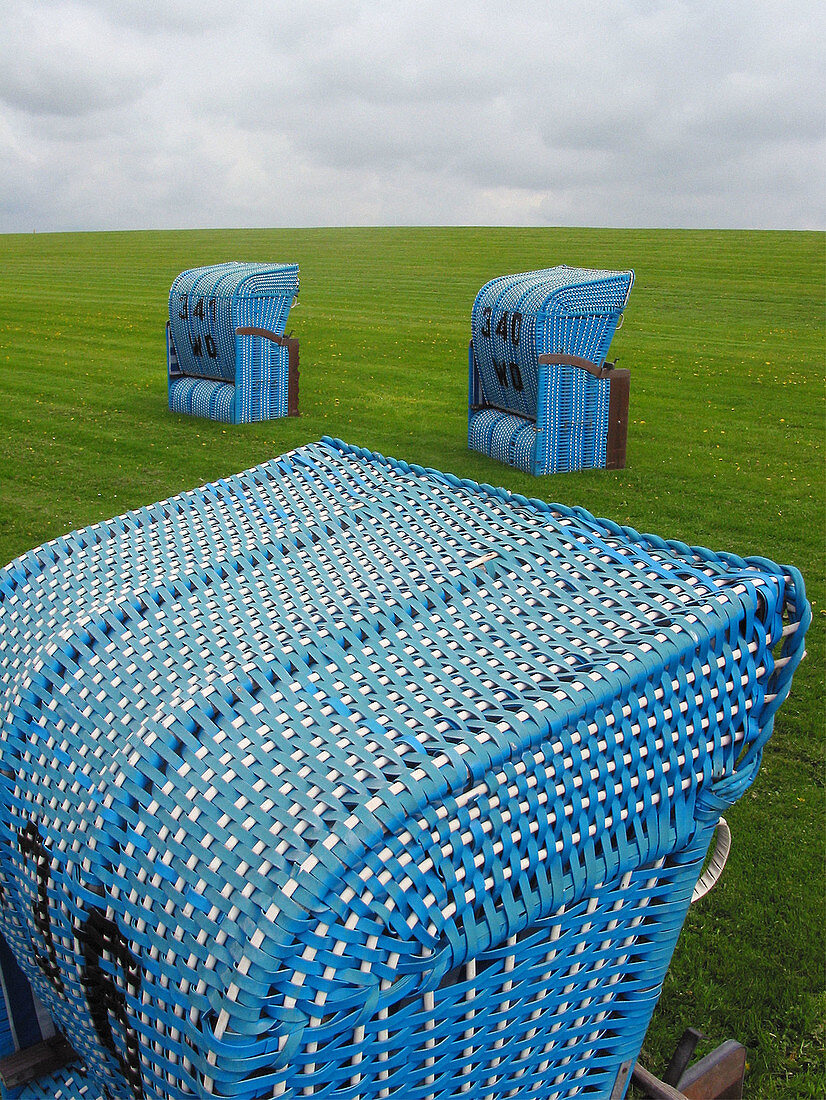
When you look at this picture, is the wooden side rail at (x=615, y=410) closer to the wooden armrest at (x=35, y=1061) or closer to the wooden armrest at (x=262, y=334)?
the wooden armrest at (x=262, y=334)

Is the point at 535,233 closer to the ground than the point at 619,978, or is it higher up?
higher up

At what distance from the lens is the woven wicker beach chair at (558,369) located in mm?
10727

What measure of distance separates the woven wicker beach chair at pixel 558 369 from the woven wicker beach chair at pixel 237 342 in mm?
3451

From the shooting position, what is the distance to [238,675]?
206 centimetres

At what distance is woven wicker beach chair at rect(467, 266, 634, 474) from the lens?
35.2ft

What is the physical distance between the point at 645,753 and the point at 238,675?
0.88 metres

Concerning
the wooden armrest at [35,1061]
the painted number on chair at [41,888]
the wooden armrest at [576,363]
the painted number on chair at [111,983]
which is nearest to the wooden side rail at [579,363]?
the wooden armrest at [576,363]

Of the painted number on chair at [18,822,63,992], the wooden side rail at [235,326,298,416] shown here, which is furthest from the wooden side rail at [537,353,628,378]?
the painted number on chair at [18,822,63,992]

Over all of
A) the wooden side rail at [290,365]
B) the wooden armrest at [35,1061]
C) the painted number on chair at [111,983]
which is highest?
the wooden side rail at [290,365]

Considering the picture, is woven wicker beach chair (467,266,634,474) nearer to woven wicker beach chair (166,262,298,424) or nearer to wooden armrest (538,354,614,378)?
wooden armrest (538,354,614,378)

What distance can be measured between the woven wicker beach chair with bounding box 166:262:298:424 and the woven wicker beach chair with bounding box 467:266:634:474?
345cm

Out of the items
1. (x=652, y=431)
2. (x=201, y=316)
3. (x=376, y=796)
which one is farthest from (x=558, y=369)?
(x=376, y=796)

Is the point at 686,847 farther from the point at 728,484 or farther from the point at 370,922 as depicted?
the point at 728,484

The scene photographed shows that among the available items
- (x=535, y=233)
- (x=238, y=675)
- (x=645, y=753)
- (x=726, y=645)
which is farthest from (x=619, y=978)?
(x=535, y=233)
